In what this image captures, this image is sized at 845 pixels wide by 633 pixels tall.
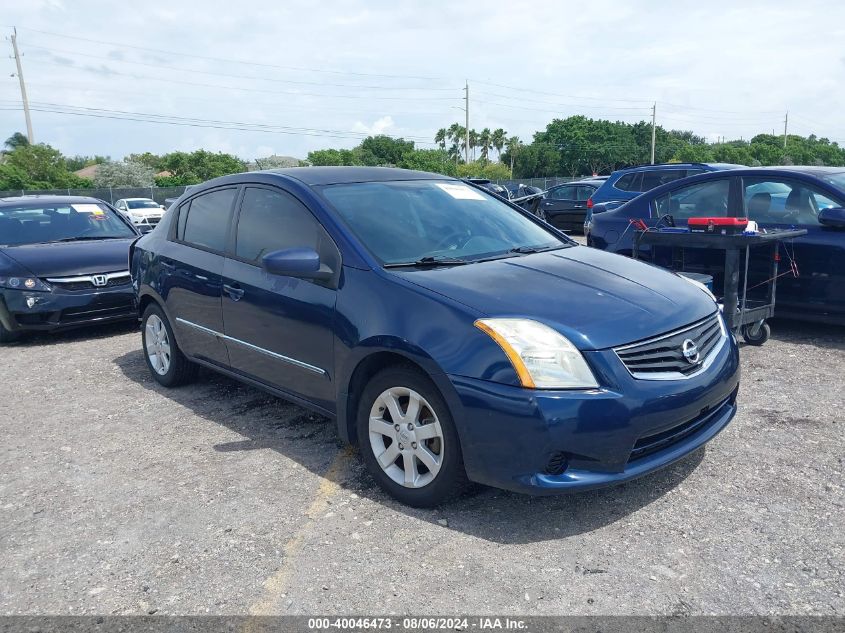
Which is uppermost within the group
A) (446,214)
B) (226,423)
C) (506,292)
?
(446,214)

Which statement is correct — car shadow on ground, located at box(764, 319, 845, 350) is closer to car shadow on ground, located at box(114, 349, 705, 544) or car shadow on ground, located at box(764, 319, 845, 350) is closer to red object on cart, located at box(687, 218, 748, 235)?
red object on cart, located at box(687, 218, 748, 235)

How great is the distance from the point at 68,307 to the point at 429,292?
538cm

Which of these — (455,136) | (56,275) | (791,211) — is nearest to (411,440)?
(791,211)

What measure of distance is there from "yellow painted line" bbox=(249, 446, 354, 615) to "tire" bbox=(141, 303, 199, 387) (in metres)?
1.86

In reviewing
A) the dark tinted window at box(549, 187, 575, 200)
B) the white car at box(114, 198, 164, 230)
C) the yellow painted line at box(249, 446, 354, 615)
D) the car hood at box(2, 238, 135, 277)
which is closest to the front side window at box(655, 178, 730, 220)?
the yellow painted line at box(249, 446, 354, 615)

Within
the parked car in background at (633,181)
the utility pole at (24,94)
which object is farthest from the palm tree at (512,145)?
the parked car in background at (633,181)

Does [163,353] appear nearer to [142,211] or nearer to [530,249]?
[530,249]

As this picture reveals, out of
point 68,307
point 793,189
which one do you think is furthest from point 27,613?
point 793,189

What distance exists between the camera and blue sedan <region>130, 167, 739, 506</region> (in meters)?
3.04

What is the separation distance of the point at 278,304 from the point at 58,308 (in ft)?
14.0

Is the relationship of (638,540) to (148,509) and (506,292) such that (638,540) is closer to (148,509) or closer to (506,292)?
(506,292)

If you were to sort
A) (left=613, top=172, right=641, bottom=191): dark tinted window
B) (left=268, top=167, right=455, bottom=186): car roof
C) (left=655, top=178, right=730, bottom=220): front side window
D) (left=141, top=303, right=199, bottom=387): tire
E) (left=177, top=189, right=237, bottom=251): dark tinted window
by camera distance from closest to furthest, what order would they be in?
(left=268, top=167, right=455, bottom=186): car roof, (left=177, top=189, right=237, bottom=251): dark tinted window, (left=141, top=303, right=199, bottom=387): tire, (left=655, top=178, right=730, bottom=220): front side window, (left=613, top=172, right=641, bottom=191): dark tinted window

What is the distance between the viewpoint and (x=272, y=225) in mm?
4418

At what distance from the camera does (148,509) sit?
3619 mm
